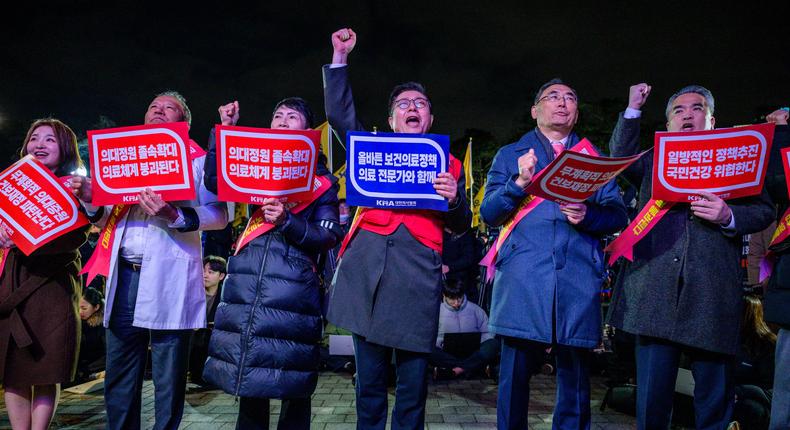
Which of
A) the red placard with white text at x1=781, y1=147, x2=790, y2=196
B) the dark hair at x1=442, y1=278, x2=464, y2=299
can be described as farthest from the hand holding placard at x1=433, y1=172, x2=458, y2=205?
the dark hair at x1=442, y1=278, x2=464, y2=299

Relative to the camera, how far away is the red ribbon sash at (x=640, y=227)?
3004 millimetres

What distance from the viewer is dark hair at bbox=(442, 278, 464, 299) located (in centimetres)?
754

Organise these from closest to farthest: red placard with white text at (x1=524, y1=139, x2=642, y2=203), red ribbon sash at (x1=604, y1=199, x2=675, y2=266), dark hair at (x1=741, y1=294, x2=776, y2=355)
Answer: red placard with white text at (x1=524, y1=139, x2=642, y2=203)
red ribbon sash at (x1=604, y1=199, x2=675, y2=266)
dark hair at (x1=741, y1=294, x2=776, y2=355)

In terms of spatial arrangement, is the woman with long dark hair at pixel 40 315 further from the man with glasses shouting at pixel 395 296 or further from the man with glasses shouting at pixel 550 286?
the man with glasses shouting at pixel 550 286

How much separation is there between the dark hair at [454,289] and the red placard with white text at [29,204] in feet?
17.5

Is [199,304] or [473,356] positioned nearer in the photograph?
[199,304]

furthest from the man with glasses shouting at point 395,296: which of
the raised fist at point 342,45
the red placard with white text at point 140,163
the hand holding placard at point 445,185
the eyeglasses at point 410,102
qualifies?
the red placard with white text at point 140,163

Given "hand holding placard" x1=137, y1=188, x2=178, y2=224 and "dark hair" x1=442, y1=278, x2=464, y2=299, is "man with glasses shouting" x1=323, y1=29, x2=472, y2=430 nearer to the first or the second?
"hand holding placard" x1=137, y1=188, x2=178, y2=224

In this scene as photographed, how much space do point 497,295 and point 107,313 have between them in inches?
92.8

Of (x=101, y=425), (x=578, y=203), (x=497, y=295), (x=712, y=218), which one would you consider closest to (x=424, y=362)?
(x=497, y=295)

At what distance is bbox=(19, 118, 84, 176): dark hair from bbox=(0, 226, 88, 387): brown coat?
1.62 ft

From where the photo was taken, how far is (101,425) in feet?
15.5

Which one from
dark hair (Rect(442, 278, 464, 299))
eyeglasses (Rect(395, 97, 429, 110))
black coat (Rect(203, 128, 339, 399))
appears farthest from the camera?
dark hair (Rect(442, 278, 464, 299))

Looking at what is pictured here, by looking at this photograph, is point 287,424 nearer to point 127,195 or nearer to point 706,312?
point 127,195
